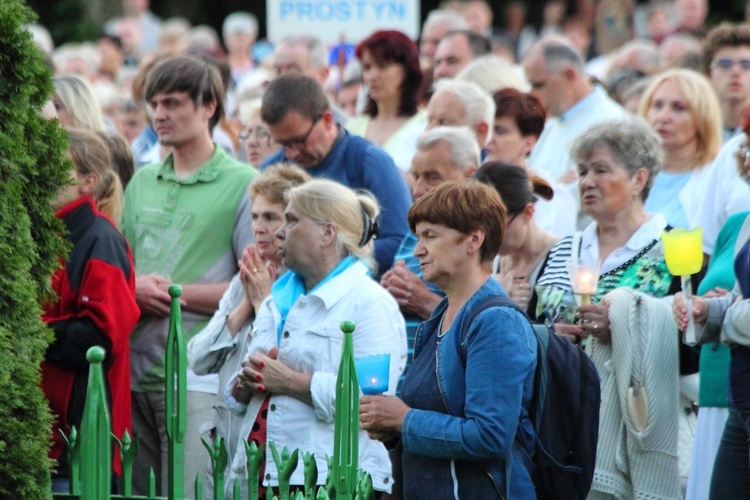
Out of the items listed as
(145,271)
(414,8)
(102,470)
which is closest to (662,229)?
(145,271)

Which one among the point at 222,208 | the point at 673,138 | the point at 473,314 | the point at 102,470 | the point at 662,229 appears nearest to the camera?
the point at 102,470

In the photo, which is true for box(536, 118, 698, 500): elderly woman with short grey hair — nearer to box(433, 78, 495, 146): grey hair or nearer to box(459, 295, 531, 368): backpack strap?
box(459, 295, 531, 368): backpack strap

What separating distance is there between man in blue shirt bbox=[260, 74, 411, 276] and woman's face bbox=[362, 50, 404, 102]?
1388mm

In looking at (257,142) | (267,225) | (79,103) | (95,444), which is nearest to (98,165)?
(267,225)

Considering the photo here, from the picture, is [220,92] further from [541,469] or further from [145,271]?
[541,469]

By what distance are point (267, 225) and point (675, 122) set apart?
2587mm

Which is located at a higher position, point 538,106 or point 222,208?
point 538,106

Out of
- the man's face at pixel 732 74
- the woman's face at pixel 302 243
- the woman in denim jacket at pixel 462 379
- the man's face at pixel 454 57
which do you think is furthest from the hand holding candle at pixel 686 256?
the man's face at pixel 454 57

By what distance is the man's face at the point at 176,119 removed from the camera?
5707 millimetres

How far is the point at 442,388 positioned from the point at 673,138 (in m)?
3.18

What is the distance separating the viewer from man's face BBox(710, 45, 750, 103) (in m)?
7.29

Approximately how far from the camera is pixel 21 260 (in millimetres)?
3166

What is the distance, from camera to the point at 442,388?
394 cm

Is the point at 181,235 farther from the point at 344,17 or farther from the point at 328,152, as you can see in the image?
the point at 344,17
